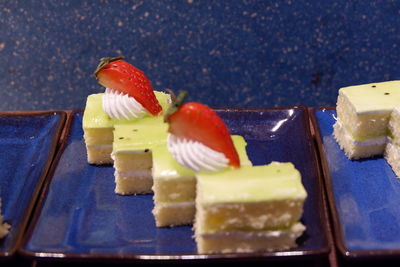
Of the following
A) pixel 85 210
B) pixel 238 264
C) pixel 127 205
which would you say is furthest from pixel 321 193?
pixel 85 210

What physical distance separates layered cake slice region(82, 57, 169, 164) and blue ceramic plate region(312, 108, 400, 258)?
897 mm

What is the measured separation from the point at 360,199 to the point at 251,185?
0.67m

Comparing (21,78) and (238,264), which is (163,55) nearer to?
(21,78)

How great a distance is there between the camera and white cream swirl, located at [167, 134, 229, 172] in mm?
2053

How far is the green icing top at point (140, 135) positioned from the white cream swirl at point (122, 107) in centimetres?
4

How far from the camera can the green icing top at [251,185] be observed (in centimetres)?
189

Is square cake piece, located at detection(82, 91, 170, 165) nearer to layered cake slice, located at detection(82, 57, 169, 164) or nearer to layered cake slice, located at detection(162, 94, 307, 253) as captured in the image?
layered cake slice, located at detection(82, 57, 169, 164)

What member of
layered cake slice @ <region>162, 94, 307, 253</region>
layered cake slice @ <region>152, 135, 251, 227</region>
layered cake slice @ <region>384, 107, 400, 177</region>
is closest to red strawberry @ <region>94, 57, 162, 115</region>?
layered cake slice @ <region>152, 135, 251, 227</region>

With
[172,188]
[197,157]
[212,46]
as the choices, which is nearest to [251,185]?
[197,157]

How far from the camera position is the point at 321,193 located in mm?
2287

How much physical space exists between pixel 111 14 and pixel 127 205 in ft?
3.66

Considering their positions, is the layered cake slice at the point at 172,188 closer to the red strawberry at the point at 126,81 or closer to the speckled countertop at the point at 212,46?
the red strawberry at the point at 126,81

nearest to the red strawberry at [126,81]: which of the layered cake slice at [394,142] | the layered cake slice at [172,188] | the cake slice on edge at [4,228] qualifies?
the layered cake slice at [172,188]

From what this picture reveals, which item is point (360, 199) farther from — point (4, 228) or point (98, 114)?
point (4, 228)
